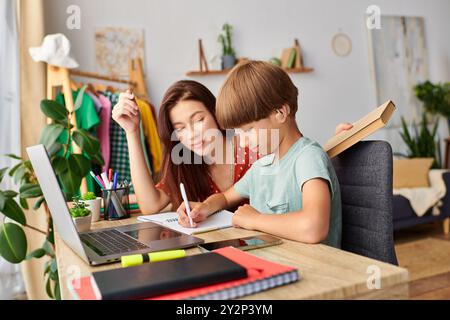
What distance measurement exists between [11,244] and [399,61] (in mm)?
4062

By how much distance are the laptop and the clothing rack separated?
5.12 ft

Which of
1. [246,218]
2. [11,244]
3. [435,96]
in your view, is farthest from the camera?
[435,96]

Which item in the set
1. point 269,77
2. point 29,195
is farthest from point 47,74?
point 269,77

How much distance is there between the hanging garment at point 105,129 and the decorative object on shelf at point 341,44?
2.33 meters

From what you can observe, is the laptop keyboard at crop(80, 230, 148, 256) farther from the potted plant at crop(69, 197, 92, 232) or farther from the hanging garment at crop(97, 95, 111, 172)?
the hanging garment at crop(97, 95, 111, 172)

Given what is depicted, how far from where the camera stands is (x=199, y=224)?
1177mm

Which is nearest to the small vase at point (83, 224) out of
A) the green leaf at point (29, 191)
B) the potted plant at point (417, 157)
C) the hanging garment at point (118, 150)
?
the green leaf at point (29, 191)

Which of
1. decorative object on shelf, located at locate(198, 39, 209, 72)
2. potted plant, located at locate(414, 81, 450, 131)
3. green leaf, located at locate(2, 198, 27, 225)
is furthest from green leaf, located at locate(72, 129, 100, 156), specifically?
potted plant, located at locate(414, 81, 450, 131)

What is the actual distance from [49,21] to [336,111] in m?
2.59

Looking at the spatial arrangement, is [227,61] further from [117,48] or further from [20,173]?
[20,173]

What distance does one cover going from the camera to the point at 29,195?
6.46ft

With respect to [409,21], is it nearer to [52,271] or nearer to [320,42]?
[320,42]

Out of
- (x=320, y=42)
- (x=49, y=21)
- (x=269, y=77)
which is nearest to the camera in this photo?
(x=269, y=77)

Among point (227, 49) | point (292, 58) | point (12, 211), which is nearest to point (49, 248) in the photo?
point (12, 211)
